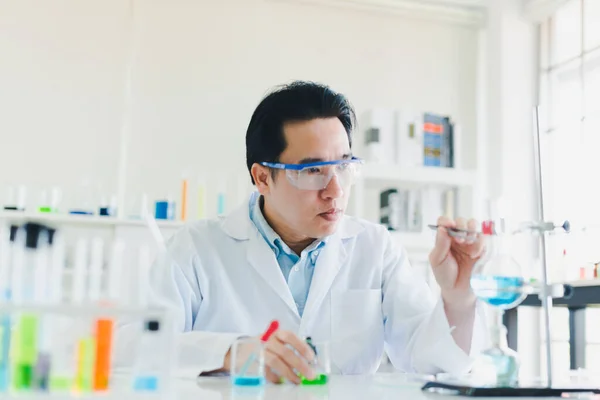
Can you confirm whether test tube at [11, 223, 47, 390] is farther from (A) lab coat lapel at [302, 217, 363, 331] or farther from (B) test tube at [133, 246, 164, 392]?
(A) lab coat lapel at [302, 217, 363, 331]

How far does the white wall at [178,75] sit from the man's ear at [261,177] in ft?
6.38

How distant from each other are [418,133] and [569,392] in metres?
3.06

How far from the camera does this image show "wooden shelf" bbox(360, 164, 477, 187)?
3879mm

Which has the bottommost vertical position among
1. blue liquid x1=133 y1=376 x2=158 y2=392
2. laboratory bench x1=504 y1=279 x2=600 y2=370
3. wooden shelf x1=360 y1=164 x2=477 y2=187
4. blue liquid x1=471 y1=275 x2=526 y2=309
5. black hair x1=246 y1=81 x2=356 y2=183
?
laboratory bench x1=504 y1=279 x2=600 y2=370

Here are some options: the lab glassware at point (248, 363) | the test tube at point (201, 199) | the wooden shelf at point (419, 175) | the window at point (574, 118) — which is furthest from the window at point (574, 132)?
the lab glassware at point (248, 363)

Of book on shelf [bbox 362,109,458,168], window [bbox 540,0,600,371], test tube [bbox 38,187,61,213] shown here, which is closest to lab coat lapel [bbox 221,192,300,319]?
test tube [bbox 38,187,61,213]

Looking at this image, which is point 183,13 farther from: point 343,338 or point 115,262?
point 115,262

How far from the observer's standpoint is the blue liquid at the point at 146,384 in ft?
2.49

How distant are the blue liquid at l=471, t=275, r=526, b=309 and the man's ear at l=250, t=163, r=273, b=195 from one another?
87cm

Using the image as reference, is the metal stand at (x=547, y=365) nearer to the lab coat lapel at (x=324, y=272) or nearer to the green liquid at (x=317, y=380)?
the green liquid at (x=317, y=380)

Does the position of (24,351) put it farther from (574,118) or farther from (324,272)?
(574,118)

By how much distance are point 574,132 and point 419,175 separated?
96 cm

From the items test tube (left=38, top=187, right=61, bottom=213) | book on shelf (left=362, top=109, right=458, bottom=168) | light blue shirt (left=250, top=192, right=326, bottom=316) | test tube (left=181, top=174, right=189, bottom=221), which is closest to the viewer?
light blue shirt (left=250, top=192, right=326, bottom=316)

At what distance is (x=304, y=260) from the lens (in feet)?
6.10
